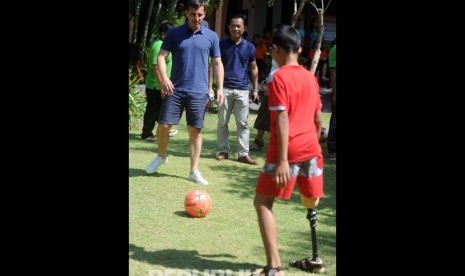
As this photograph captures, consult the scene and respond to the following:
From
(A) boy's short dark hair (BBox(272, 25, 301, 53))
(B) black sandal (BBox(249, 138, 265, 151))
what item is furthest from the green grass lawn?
(A) boy's short dark hair (BBox(272, 25, 301, 53))

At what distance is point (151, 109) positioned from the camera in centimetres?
1084

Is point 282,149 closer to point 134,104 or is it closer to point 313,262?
point 313,262

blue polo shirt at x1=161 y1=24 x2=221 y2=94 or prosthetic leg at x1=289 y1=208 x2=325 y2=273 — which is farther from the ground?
blue polo shirt at x1=161 y1=24 x2=221 y2=94

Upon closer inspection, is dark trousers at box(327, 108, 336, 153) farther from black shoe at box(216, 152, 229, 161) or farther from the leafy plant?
the leafy plant

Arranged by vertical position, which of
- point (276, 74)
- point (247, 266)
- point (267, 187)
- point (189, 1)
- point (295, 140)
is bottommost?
point (247, 266)

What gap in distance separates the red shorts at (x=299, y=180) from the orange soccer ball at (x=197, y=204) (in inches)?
69.0

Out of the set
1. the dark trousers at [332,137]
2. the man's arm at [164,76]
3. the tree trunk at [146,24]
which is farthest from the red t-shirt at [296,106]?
the tree trunk at [146,24]

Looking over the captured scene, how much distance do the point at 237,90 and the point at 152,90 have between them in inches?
59.7

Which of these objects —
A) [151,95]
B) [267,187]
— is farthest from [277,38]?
[151,95]

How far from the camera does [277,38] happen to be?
16.5 ft

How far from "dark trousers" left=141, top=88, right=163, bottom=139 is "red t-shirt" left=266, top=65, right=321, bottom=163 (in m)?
5.89

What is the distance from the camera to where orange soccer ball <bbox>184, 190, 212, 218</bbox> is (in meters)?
6.80

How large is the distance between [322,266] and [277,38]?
1672 millimetres

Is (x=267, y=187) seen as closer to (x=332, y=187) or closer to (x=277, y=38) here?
(x=277, y=38)
